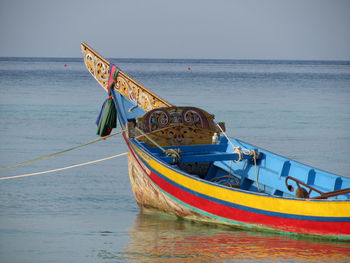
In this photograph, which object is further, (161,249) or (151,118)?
(151,118)

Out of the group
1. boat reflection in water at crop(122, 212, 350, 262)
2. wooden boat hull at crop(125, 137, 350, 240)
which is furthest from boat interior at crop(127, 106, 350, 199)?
boat reflection in water at crop(122, 212, 350, 262)

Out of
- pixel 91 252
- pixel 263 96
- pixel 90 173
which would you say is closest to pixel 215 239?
pixel 91 252

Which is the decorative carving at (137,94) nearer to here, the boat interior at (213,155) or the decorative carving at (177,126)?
the boat interior at (213,155)

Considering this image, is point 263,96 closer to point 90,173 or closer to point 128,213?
point 90,173

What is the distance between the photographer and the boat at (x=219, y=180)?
31.8 feet

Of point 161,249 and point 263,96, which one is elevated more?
point 263,96

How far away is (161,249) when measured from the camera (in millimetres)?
10336

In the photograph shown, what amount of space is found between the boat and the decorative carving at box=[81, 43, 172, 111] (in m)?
0.02

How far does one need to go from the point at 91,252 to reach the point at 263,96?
1180 inches

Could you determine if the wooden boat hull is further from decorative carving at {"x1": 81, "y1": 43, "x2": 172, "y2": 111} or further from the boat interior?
decorative carving at {"x1": 81, "y1": 43, "x2": 172, "y2": 111}

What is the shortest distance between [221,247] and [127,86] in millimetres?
5039

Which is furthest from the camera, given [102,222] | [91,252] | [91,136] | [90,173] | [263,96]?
[263,96]

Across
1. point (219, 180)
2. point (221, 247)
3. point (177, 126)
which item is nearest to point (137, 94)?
point (177, 126)

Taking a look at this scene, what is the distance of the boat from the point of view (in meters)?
9.70
